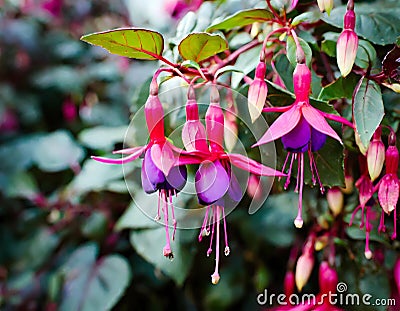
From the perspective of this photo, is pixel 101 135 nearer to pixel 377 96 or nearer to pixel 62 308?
pixel 62 308

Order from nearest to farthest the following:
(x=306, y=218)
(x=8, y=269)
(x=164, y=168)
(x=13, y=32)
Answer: (x=164, y=168)
(x=306, y=218)
(x=8, y=269)
(x=13, y=32)

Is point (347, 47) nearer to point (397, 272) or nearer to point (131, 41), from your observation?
point (131, 41)

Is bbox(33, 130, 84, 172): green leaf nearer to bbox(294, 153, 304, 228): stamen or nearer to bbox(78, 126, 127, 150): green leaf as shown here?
bbox(78, 126, 127, 150): green leaf

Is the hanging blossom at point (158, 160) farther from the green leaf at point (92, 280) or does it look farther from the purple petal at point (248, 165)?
the green leaf at point (92, 280)

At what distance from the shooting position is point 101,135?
39.9 inches

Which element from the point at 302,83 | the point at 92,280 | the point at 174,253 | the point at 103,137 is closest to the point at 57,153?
the point at 103,137

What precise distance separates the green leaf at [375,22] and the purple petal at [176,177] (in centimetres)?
25

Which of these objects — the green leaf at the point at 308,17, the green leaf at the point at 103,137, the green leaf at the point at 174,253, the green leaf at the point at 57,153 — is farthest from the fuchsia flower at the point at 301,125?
the green leaf at the point at 57,153

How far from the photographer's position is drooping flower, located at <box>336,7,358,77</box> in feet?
1.67

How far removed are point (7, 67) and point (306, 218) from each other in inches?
45.2

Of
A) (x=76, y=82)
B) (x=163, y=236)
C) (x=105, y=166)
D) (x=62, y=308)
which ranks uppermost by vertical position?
(x=76, y=82)

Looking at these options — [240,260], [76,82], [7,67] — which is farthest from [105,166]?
[7,67]

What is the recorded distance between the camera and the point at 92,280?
3.17 feet

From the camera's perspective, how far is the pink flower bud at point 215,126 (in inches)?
19.0
